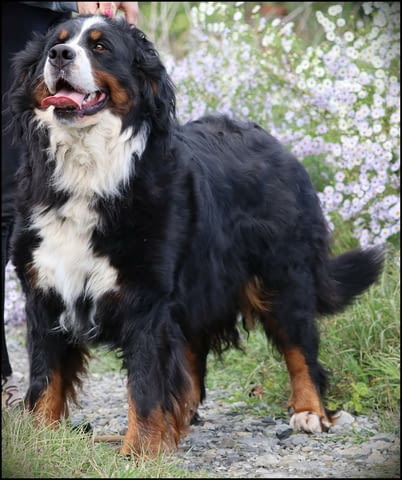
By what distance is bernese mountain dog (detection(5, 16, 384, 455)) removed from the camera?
334 cm

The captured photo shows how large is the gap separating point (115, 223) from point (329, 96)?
231cm

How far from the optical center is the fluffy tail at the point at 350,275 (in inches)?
174

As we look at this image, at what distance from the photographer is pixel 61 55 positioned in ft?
10.6

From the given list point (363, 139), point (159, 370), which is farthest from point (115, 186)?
point (363, 139)

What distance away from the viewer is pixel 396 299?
468cm

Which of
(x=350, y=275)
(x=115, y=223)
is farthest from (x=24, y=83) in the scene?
(x=350, y=275)

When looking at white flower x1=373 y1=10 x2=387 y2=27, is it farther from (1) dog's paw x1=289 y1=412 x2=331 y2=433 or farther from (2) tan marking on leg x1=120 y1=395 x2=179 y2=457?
(2) tan marking on leg x1=120 y1=395 x2=179 y2=457

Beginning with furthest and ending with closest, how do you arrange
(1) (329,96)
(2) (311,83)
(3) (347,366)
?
1. (2) (311,83)
2. (1) (329,96)
3. (3) (347,366)

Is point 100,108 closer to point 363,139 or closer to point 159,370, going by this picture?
point 159,370

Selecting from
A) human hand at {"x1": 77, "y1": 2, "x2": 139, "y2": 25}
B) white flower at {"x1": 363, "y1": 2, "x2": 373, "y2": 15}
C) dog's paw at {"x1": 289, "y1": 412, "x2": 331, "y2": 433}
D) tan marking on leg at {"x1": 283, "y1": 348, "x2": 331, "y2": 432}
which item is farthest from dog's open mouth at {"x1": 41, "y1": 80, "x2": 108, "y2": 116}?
white flower at {"x1": 363, "y1": 2, "x2": 373, "y2": 15}

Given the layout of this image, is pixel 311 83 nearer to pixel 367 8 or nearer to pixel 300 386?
pixel 367 8

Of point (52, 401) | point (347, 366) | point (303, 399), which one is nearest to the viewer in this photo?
point (52, 401)

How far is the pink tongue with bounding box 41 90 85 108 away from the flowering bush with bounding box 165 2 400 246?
6.91 ft

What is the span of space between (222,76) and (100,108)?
287 centimetres
